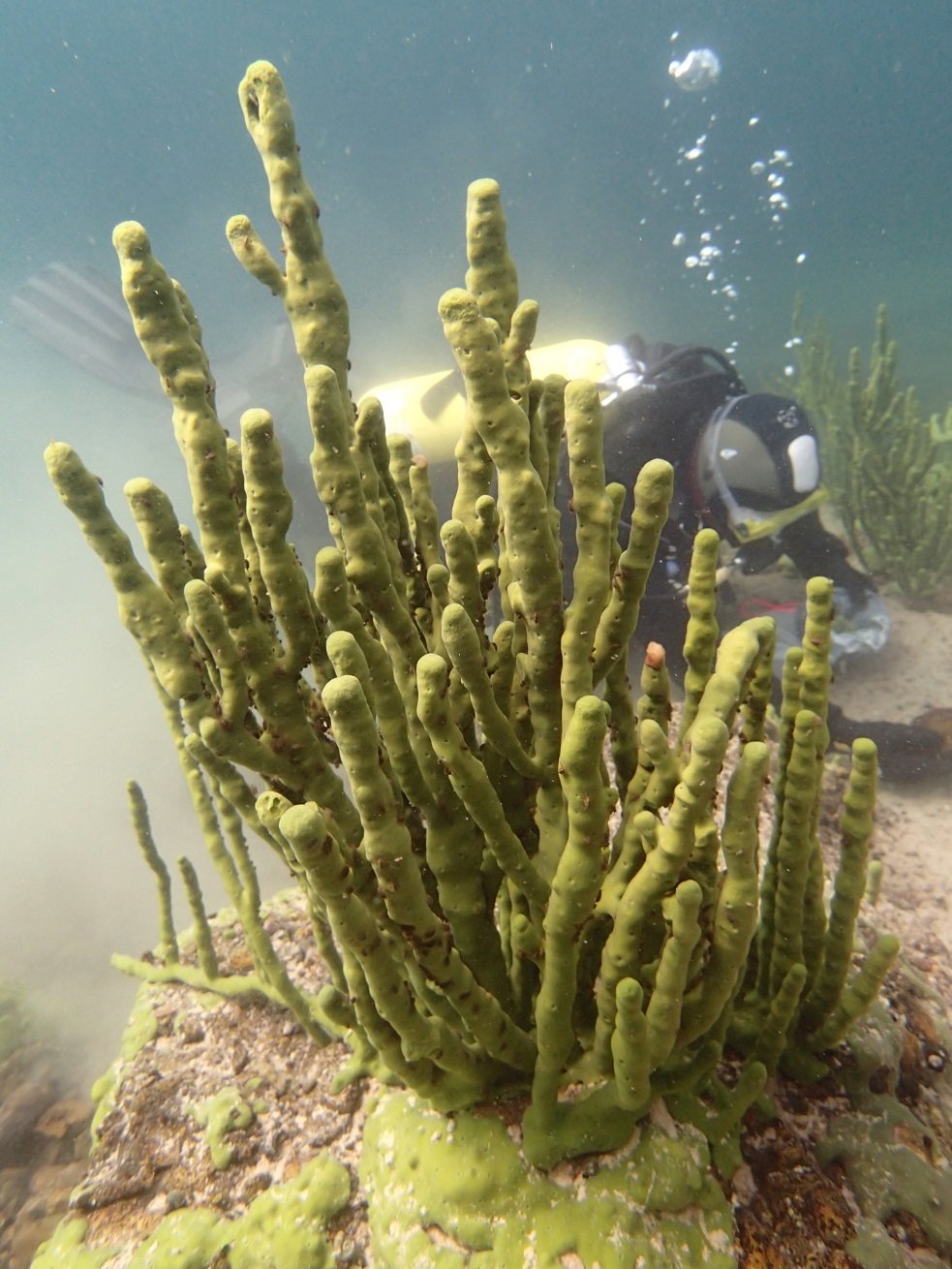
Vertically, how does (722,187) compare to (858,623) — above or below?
above

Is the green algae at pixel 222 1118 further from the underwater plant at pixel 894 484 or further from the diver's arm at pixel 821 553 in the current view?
the underwater plant at pixel 894 484

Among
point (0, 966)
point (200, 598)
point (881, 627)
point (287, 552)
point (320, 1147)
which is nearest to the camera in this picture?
point (200, 598)

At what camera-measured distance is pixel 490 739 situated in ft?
4.86

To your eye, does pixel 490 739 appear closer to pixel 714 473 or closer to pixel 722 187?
pixel 714 473

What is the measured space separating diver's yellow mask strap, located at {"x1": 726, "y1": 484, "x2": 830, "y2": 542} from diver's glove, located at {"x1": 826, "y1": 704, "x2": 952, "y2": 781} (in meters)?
1.56

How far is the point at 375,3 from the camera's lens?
42344 mm

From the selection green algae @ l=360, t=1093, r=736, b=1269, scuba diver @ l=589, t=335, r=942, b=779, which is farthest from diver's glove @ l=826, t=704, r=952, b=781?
green algae @ l=360, t=1093, r=736, b=1269

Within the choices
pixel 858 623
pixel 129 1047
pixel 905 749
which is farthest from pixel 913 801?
pixel 129 1047

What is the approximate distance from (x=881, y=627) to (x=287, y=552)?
6.72 metres

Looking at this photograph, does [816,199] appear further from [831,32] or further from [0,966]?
[0,966]

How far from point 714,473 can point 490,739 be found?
4.50 meters

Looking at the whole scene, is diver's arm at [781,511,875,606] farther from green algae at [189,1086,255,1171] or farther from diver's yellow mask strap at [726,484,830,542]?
green algae at [189,1086,255,1171]

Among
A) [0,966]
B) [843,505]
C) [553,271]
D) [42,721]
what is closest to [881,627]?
[843,505]

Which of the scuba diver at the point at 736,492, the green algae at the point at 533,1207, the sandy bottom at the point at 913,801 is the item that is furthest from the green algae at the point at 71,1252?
the scuba diver at the point at 736,492
